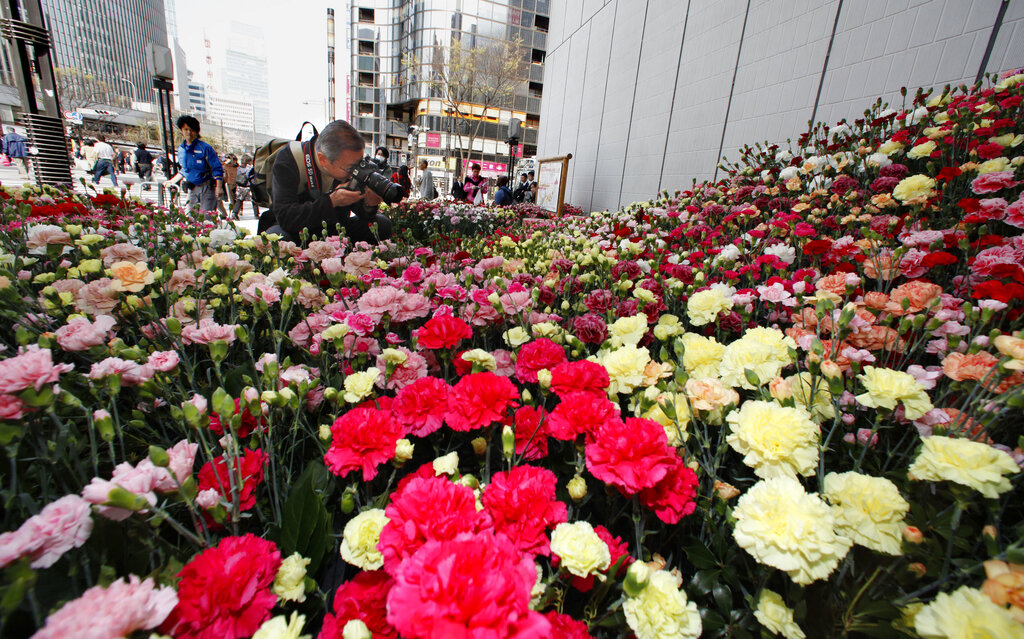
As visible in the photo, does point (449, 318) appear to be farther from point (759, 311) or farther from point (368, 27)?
point (368, 27)

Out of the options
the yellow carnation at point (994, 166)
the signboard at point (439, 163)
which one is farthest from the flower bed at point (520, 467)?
the signboard at point (439, 163)

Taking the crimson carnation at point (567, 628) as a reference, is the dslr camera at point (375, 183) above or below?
above

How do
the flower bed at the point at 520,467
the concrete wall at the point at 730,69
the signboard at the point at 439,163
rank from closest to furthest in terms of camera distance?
1. the flower bed at the point at 520,467
2. the concrete wall at the point at 730,69
3. the signboard at the point at 439,163

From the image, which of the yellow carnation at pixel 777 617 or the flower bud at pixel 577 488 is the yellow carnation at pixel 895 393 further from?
the flower bud at pixel 577 488

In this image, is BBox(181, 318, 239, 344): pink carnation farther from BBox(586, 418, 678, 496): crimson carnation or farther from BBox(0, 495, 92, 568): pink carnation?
BBox(586, 418, 678, 496): crimson carnation

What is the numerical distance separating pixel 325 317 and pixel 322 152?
4.88 feet

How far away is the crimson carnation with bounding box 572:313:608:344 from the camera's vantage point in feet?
3.73

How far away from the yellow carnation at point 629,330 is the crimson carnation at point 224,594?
86cm

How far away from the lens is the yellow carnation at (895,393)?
0.71 meters

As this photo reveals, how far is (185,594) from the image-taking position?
0.50 metres

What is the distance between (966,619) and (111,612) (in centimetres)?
93

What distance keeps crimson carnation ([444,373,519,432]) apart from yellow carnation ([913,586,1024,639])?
0.61 m

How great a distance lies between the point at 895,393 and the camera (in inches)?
28.3

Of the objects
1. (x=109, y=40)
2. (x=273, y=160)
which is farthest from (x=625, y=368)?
(x=109, y=40)
